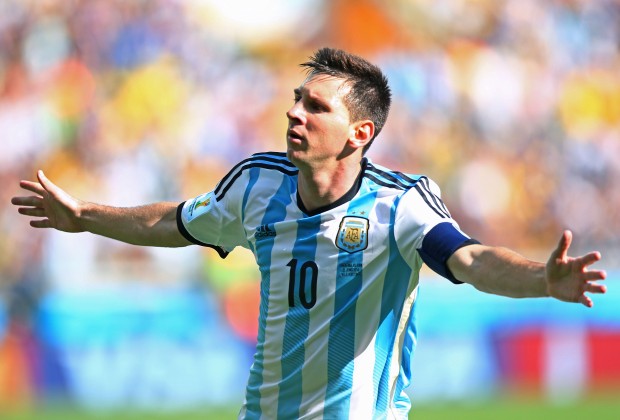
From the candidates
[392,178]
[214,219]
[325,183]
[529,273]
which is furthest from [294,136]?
[529,273]

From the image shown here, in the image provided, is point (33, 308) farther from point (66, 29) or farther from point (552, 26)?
point (552, 26)

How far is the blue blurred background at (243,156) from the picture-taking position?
12.5 metres

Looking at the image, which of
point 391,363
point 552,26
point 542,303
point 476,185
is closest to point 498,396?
point 542,303

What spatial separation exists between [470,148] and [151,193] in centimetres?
496

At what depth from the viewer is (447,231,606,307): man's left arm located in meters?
3.79

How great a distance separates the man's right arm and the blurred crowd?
26.3 feet

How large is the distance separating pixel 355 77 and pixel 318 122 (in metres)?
0.31

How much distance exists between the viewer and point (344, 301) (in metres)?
4.65

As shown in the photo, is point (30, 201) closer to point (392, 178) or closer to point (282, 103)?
point (392, 178)

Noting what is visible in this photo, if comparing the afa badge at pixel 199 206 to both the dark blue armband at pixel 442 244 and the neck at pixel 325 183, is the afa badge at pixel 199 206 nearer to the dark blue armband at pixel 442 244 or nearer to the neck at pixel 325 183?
the neck at pixel 325 183

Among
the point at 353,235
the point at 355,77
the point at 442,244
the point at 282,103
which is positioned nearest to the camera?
the point at 442,244

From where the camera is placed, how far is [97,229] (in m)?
5.25

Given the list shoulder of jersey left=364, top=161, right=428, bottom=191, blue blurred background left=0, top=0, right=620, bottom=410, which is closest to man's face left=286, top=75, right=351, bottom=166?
shoulder of jersey left=364, top=161, right=428, bottom=191

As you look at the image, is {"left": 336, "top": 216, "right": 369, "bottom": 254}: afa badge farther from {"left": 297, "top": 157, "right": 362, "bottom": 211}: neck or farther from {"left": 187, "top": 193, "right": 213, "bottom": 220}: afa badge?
{"left": 187, "top": 193, "right": 213, "bottom": 220}: afa badge
